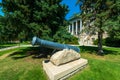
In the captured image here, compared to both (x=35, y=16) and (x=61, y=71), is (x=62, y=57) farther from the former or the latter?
(x=35, y=16)

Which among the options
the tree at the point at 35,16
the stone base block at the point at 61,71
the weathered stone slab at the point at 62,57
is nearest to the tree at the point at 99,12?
the tree at the point at 35,16

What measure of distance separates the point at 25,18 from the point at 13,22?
125cm

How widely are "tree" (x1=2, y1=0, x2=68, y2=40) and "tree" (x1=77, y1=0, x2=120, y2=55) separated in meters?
3.01

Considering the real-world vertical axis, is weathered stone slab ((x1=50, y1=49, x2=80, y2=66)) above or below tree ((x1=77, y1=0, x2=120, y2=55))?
below

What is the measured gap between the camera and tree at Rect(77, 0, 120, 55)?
1422cm

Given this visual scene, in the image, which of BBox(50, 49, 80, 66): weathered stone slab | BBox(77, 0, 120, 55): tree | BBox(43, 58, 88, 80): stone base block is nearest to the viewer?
BBox(43, 58, 88, 80): stone base block

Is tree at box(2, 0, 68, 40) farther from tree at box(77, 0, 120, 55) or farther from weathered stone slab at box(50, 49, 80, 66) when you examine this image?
weathered stone slab at box(50, 49, 80, 66)

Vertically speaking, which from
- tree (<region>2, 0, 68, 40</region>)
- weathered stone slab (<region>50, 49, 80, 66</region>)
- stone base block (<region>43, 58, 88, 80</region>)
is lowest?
stone base block (<region>43, 58, 88, 80</region>)

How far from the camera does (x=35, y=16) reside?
1325 centimetres

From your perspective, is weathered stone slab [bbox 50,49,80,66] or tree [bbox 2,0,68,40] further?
tree [bbox 2,0,68,40]

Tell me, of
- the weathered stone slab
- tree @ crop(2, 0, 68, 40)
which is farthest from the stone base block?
tree @ crop(2, 0, 68, 40)

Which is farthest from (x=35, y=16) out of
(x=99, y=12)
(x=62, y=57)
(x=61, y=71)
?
(x=61, y=71)

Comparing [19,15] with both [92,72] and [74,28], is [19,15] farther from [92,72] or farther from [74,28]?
[74,28]

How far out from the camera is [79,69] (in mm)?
8781
